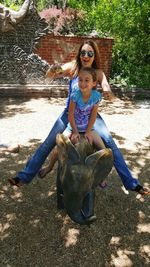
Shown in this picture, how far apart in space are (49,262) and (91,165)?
1.15 meters

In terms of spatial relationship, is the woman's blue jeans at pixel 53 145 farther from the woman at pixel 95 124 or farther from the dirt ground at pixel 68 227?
the dirt ground at pixel 68 227

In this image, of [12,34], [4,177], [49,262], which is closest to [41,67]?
[12,34]

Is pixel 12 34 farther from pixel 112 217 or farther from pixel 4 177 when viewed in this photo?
pixel 112 217

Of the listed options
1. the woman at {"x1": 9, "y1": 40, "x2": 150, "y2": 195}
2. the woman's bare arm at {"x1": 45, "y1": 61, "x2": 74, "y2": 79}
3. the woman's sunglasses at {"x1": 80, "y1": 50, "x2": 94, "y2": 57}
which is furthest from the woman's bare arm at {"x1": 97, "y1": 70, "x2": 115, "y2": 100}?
the woman's bare arm at {"x1": 45, "y1": 61, "x2": 74, "y2": 79}

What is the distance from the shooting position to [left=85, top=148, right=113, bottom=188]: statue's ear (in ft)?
10.1

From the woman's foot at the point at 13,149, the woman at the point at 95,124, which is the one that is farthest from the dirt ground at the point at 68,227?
the woman at the point at 95,124

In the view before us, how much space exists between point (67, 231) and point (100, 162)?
1307mm

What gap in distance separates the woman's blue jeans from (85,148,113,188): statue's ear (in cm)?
112

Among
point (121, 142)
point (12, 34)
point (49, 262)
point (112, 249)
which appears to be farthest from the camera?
point (12, 34)

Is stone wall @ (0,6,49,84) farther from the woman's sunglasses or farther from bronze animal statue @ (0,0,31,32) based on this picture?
the woman's sunglasses

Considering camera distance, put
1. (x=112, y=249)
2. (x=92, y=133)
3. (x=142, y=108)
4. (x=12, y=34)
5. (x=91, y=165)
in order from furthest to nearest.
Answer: (x=12, y=34) < (x=142, y=108) < (x=92, y=133) < (x=112, y=249) < (x=91, y=165)

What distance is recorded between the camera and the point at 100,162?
10.2ft

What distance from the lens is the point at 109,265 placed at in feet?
11.6

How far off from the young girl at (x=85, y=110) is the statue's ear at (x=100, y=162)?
692mm
